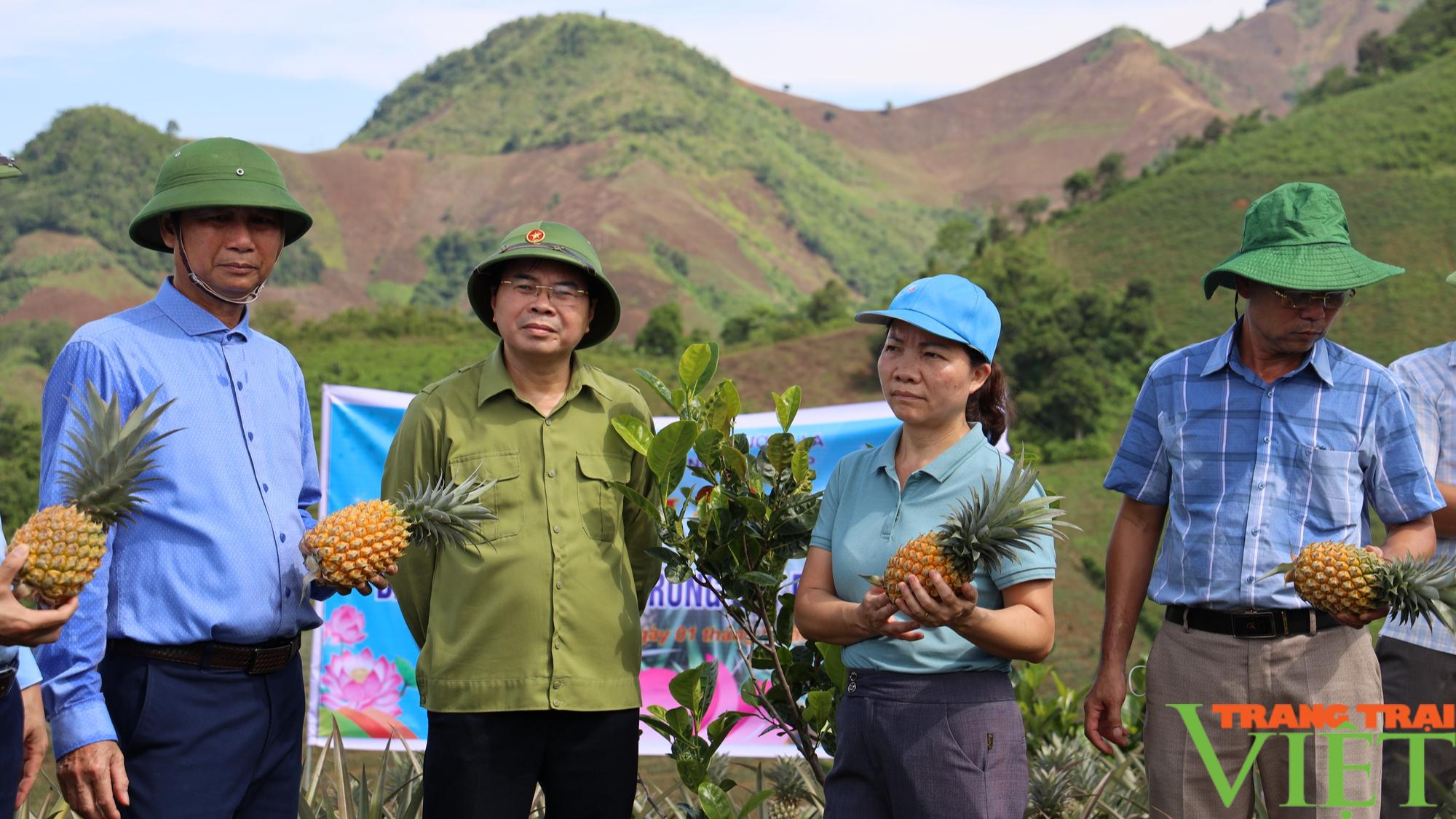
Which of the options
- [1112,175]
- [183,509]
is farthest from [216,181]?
[1112,175]

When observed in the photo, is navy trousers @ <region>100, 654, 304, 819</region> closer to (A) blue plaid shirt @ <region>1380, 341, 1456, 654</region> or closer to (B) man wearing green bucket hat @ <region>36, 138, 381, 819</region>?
(B) man wearing green bucket hat @ <region>36, 138, 381, 819</region>

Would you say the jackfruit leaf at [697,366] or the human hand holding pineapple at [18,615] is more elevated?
the jackfruit leaf at [697,366]

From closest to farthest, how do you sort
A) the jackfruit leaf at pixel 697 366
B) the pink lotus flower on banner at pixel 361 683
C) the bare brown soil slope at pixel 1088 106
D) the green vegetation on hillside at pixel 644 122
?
1. the jackfruit leaf at pixel 697 366
2. the pink lotus flower on banner at pixel 361 683
3. the green vegetation on hillside at pixel 644 122
4. the bare brown soil slope at pixel 1088 106

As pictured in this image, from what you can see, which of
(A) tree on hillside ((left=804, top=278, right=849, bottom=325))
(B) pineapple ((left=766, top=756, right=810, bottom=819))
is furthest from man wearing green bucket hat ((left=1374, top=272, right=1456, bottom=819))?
(A) tree on hillside ((left=804, top=278, right=849, bottom=325))

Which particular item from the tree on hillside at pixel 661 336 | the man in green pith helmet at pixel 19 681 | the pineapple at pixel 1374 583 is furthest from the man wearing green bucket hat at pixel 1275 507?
the tree on hillside at pixel 661 336

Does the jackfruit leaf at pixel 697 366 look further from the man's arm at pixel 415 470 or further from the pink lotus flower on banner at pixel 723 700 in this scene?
the pink lotus flower on banner at pixel 723 700

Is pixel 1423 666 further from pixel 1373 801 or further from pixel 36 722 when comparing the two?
pixel 36 722

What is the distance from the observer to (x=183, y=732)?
2.96 metres

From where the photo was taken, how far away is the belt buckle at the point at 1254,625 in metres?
3.29

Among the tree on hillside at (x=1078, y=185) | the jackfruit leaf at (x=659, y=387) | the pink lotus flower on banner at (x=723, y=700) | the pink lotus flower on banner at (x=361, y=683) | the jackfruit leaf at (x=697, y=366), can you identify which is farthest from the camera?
the tree on hillside at (x=1078, y=185)

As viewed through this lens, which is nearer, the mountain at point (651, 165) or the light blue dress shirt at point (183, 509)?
the light blue dress shirt at point (183, 509)

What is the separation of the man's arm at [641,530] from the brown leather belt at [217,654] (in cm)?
99

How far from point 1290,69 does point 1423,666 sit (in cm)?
17206

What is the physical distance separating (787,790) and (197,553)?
2.83m
